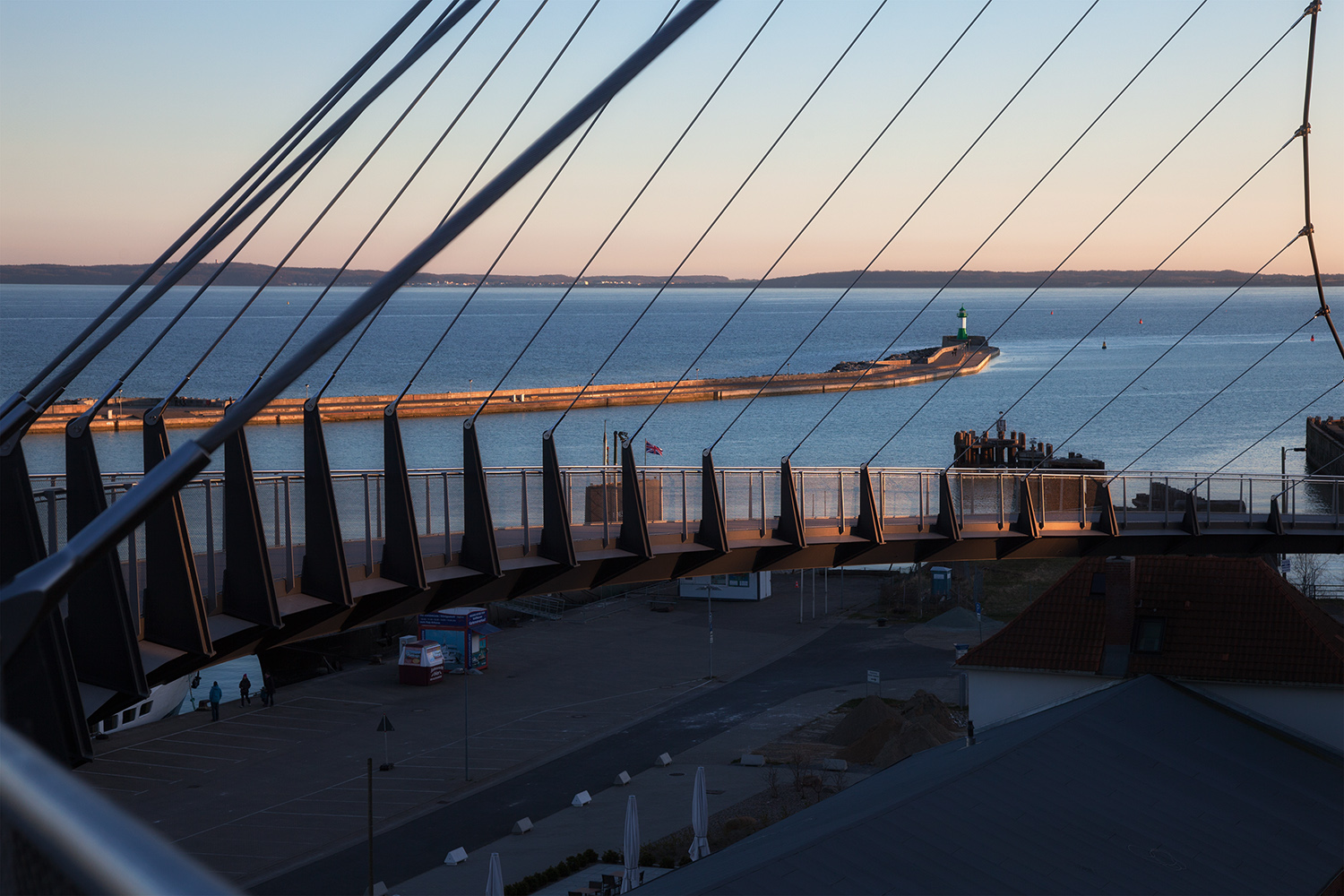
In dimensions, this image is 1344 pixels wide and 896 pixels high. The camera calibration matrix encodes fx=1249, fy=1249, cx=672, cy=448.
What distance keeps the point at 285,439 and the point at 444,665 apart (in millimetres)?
63614

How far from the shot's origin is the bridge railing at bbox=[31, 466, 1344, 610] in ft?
38.9

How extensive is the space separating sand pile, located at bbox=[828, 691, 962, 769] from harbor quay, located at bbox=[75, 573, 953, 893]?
9.33 feet

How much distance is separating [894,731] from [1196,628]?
25.0ft

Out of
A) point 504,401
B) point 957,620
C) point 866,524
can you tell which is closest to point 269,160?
point 866,524

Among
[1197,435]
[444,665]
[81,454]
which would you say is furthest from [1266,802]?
[1197,435]

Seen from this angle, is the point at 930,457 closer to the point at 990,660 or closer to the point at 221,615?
the point at 990,660

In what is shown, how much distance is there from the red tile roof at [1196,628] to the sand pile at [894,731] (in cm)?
317

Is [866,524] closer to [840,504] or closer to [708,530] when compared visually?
[840,504]

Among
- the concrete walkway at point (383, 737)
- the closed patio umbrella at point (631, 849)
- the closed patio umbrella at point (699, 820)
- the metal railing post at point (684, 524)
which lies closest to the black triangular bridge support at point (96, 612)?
the metal railing post at point (684, 524)

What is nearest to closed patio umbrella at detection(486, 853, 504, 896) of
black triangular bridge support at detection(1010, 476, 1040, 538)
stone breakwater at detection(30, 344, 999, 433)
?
black triangular bridge support at detection(1010, 476, 1040, 538)

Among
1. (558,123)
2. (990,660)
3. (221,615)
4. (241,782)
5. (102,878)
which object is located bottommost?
(241,782)

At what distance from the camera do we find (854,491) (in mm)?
18344

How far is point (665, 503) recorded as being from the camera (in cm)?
1705

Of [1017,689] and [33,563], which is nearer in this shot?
[33,563]
